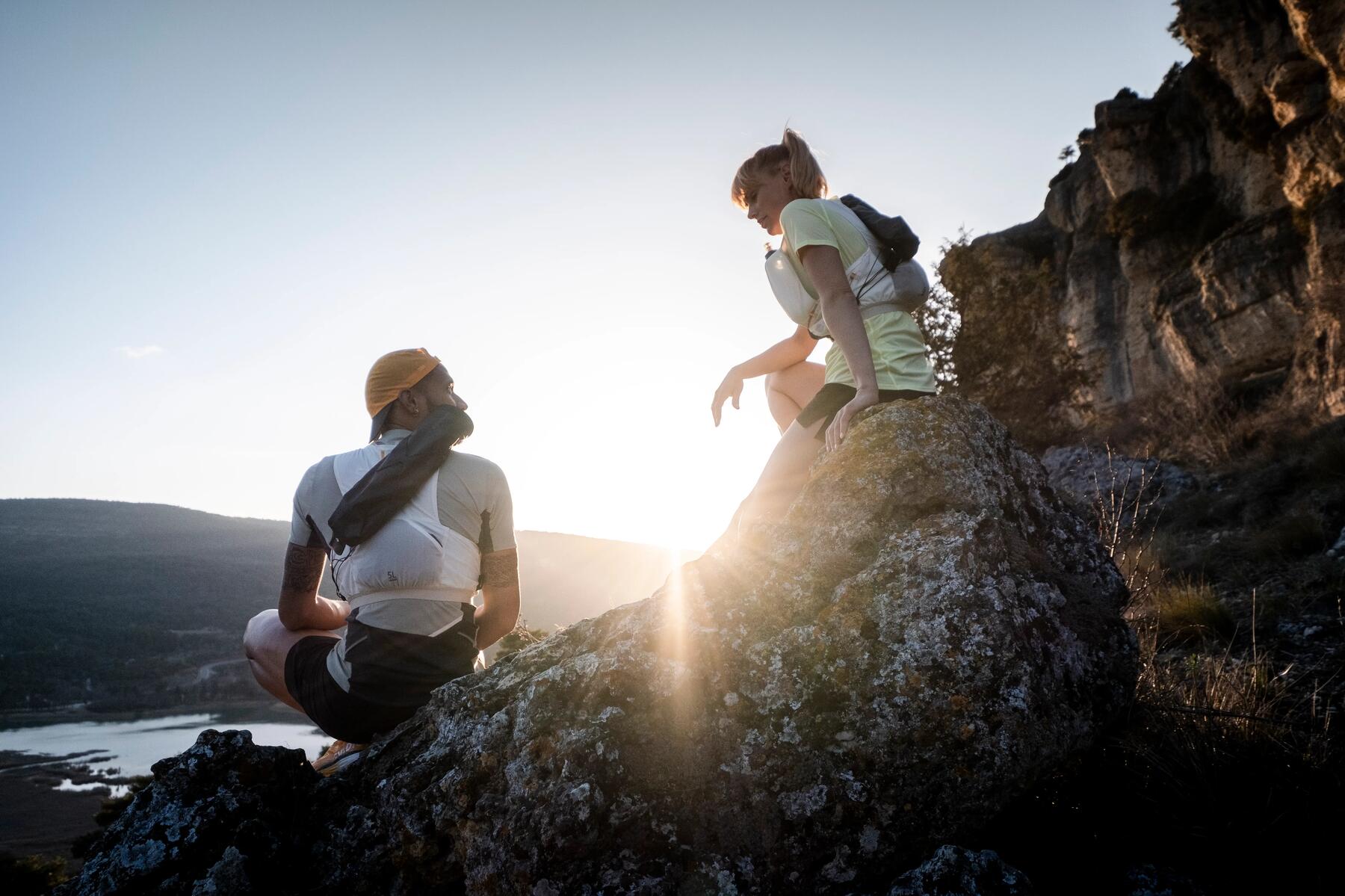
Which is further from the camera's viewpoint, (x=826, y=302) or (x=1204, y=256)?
(x=1204, y=256)

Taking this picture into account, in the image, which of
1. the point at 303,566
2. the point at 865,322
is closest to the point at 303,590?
the point at 303,566

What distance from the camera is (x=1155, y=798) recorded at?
71.9 inches

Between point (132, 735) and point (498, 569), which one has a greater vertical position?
point (498, 569)

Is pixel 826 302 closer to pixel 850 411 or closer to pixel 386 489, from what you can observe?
pixel 850 411

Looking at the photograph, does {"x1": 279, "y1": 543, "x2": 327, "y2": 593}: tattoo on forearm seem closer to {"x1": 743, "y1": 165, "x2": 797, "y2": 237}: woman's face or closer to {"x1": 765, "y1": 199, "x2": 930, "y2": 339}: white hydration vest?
{"x1": 765, "y1": 199, "x2": 930, "y2": 339}: white hydration vest

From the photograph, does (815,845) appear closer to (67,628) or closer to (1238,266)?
(1238,266)

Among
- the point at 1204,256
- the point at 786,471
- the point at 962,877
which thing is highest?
the point at 1204,256

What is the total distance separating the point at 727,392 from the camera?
3305 mm

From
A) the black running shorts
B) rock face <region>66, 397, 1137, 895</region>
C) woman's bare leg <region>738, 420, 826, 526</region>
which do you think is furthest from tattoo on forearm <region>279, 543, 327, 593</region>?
woman's bare leg <region>738, 420, 826, 526</region>

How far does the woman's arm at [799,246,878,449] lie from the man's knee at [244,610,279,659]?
8.58 feet

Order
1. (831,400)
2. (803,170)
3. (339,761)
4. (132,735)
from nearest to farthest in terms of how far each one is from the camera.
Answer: (339,761) < (831,400) < (803,170) < (132,735)

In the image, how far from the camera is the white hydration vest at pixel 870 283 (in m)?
2.55

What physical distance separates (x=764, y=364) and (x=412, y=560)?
1839 millimetres

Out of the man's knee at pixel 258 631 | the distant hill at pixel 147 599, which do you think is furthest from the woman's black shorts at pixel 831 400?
the distant hill at pixel 147 599
